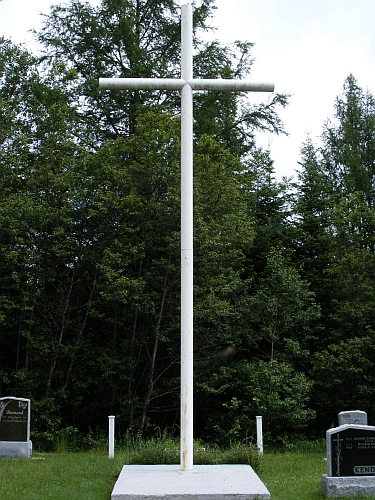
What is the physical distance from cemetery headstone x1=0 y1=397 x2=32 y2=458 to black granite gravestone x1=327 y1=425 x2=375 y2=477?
22.9 ft

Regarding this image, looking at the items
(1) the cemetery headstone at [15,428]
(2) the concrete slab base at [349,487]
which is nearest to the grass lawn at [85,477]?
(2) the concrete slab base at [349,487]

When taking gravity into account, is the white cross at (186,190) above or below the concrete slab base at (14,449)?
above

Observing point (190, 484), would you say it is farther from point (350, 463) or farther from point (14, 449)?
point (14, 449)

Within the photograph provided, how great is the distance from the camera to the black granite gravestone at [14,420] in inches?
515

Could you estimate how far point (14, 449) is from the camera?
12.8 metres

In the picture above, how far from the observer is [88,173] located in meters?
17.5

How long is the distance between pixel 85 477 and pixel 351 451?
12.6ft

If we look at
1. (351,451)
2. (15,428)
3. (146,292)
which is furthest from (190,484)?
(146,292)

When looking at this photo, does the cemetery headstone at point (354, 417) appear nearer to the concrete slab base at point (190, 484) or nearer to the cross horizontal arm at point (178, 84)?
the concrete slab base at point (190, 484)

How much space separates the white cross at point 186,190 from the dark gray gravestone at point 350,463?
1.77 m

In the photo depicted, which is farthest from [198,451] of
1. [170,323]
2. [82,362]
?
[82,362]

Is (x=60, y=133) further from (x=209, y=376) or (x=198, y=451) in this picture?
(x=198, y=451)

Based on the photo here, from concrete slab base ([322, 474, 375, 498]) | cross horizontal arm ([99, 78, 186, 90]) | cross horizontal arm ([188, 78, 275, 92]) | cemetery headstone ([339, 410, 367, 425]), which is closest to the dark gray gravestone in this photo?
concrete slab base ([322, 474, 375, 498])

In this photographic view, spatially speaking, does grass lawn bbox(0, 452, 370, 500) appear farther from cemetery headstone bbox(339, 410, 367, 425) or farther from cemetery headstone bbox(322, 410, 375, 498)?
cemetery headstone bbox(339, 410, 367, 425)
